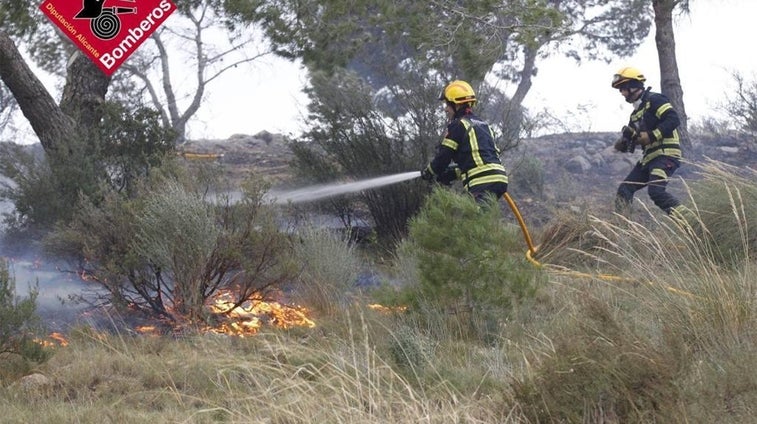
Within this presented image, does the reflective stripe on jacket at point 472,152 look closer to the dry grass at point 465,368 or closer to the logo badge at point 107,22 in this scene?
the dry grass at point 465,368

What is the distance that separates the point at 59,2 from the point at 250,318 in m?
4.62

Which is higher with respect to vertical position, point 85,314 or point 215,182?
point 215,182

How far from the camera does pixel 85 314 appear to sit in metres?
7.83

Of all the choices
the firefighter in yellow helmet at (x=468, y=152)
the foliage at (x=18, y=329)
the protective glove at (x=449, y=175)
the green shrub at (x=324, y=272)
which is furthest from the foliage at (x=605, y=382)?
the protective glove at (x=449, y=175)

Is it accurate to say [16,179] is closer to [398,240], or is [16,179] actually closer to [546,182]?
[398,240]

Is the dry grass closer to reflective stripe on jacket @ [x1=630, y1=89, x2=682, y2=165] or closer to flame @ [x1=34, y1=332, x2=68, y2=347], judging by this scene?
flame @ [x1=34, y1=332, x2=68, y2=347]

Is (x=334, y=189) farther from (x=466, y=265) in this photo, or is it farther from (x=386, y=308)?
(x=466, y=265)

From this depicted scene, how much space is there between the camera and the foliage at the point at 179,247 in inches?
293

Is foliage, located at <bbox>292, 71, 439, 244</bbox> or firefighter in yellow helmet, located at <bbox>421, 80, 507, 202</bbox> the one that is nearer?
firefighter in yellow helmet, located at <bbox>421, 80, 507, 202</bbox>

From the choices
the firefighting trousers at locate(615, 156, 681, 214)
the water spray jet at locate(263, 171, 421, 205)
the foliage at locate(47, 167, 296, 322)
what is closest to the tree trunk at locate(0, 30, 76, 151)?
the water spray jet at locate(263, 171, 421, 205)

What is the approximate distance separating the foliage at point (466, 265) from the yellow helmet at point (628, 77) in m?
4.29

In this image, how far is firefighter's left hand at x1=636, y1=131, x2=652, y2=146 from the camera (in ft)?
35.2

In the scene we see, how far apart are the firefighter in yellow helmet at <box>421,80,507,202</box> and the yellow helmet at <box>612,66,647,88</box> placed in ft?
6.80

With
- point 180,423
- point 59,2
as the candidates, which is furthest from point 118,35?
point 180,423
